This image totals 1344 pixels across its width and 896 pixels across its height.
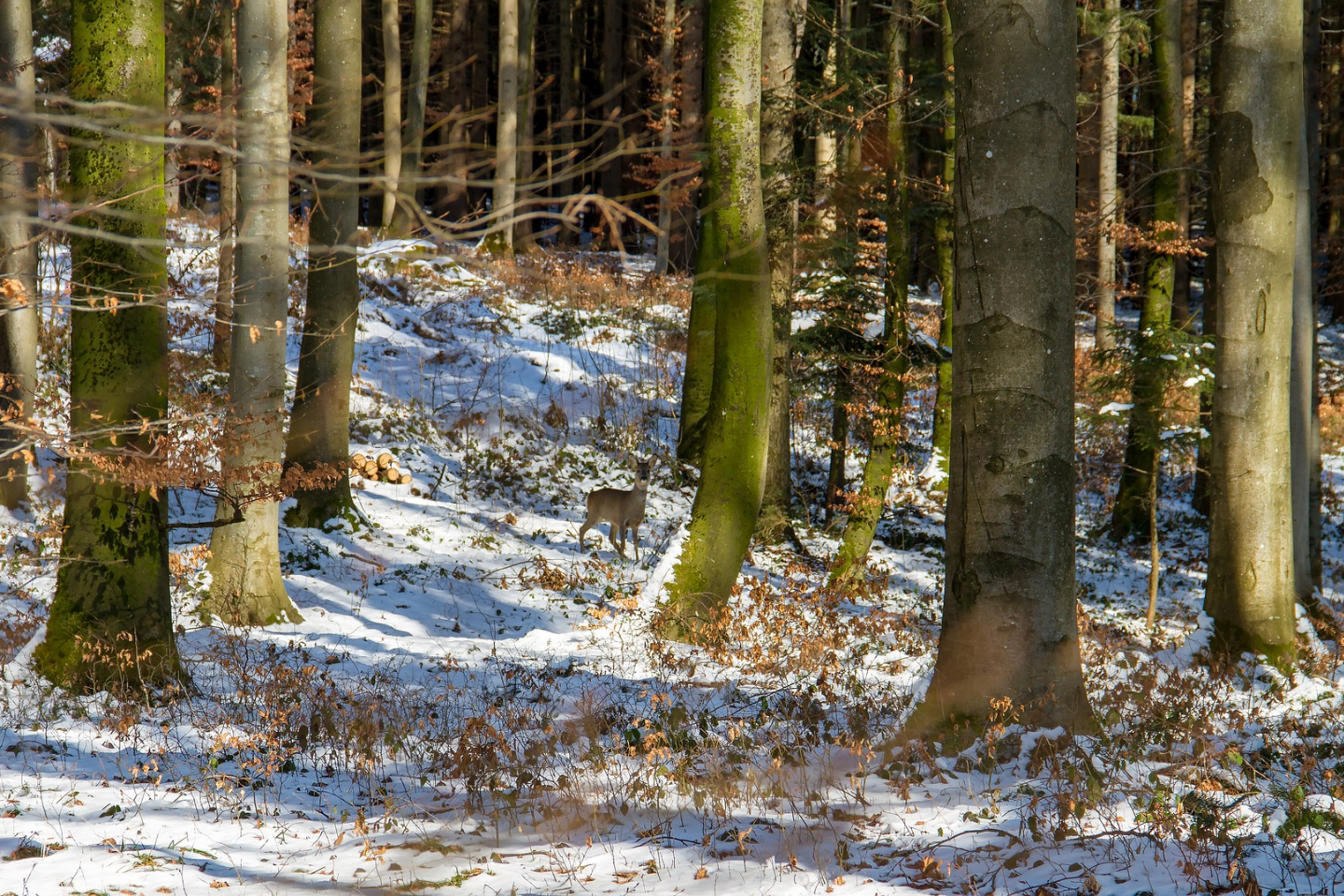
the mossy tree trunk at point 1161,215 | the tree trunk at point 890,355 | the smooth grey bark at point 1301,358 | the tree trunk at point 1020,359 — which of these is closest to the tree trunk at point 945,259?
the tree trunk at point 890,355

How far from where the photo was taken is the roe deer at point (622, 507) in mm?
11938

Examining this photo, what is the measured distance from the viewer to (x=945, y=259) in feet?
48.0

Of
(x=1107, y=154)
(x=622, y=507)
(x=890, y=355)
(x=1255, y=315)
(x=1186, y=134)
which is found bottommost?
(x=622, y=507)

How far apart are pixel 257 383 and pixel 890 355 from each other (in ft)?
24.2

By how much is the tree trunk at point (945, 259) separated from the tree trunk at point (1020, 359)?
24.2 ft

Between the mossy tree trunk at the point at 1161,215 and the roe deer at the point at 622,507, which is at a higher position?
the mossy tree trunk at the point at 1161,215

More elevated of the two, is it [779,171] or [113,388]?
[779,171]

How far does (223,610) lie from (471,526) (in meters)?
4.42

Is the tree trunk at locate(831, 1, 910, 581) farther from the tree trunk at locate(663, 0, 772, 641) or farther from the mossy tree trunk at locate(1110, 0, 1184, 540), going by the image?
the mossy tree trunk at locate(1110, 0, 1184, 540)

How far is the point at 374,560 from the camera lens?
35.9 ft

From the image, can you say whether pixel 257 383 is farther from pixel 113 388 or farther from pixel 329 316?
pixel 329 316

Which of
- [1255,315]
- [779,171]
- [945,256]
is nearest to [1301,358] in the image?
[1255,315]

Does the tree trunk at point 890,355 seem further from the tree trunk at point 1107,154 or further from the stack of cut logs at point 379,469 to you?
the stack of cut logs at point 379,469

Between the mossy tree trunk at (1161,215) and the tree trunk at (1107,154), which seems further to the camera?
the tree trunk at (1107,154)
